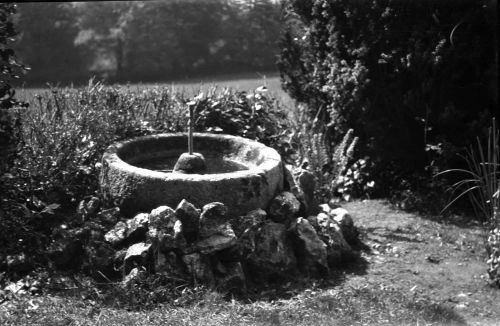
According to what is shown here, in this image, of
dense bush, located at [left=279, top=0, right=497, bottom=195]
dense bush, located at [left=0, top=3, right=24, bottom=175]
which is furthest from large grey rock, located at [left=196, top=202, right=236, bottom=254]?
dense bush, located at [left=279, top=0, right=497, bottom=195]

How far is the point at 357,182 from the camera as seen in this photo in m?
7.76

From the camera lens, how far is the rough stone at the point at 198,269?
16.2 feet

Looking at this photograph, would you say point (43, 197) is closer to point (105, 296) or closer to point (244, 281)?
point (105, 296)

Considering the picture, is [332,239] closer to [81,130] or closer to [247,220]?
[247,220]

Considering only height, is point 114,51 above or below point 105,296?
above

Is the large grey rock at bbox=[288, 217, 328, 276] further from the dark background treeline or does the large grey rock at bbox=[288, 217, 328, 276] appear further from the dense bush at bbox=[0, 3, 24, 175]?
the dark background treeline

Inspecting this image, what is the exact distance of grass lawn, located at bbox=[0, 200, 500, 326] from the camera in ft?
14.7

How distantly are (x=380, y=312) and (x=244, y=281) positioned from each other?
99 centimetres

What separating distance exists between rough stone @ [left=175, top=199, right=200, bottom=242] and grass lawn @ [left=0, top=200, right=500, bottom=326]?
0.50 m

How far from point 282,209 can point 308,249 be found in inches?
15.4

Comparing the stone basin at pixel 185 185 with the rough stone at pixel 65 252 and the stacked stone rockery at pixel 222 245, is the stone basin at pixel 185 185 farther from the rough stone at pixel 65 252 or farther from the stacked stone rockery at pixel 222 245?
the rough stone at pixel 65 252

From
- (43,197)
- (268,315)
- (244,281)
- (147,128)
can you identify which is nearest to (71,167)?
(43,197)

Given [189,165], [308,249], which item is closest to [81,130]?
[189,165]

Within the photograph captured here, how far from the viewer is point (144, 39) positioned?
14.5 metres
